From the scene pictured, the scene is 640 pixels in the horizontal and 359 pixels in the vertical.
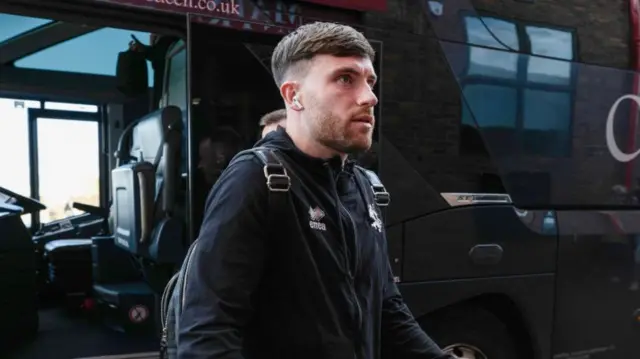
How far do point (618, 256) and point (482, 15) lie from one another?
70.1 inches

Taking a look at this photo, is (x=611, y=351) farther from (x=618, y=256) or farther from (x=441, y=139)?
(x=441, y=139)

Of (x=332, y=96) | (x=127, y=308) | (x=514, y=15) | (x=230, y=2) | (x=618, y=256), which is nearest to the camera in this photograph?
(x=332, y=96)

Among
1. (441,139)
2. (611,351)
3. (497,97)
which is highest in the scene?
(497,97)

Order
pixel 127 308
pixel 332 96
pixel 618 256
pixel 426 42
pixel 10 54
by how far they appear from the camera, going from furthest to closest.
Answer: pixel 10 54, pixel 127 308, pixel 618 256, pixel 426 42, pixel 332 96

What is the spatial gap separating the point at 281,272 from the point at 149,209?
106 inches

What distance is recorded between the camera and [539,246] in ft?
10.7

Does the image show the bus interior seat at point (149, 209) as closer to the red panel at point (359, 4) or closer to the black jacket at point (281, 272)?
the red panel at point (359, 4)

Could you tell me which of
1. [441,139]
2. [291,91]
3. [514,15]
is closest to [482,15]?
[514,15]

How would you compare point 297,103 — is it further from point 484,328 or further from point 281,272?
point 484,328

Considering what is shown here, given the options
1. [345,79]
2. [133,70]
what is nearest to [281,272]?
[345,79]

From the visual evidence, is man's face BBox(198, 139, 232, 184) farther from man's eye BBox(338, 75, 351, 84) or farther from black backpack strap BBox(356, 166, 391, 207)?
man's eye BBox(338, 75, 351, 84)

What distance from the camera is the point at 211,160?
101 inches

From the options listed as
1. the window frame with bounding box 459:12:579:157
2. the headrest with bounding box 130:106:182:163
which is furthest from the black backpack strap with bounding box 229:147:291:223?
the headrest with bounding box 130:106:182:163

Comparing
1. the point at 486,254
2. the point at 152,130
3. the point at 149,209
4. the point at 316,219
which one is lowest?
the point at 486,254
